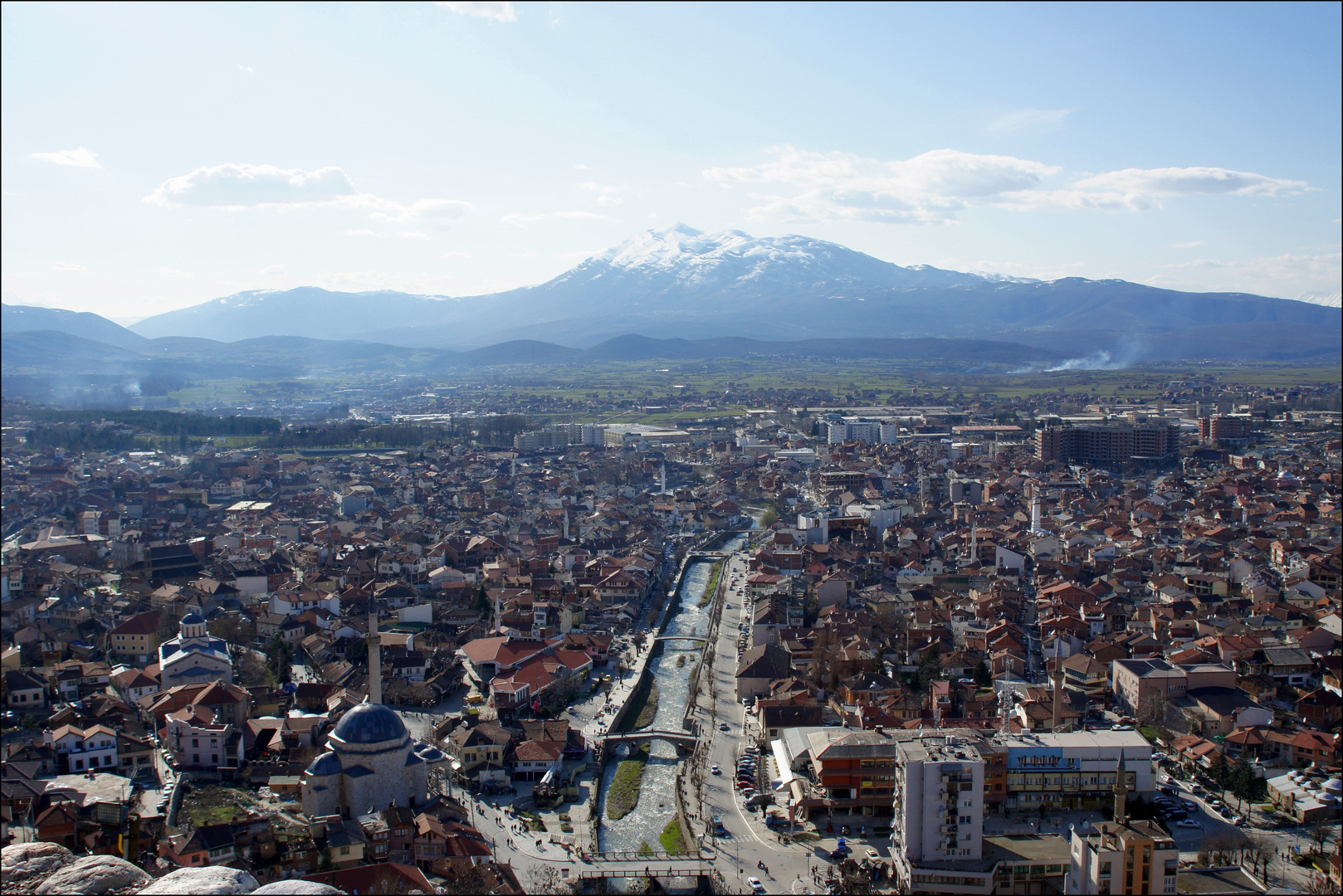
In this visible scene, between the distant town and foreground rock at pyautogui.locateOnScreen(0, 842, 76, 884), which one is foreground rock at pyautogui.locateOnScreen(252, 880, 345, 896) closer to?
the distant town

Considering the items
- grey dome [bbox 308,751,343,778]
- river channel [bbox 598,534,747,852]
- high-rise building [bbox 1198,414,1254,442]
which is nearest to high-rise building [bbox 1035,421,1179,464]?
high-rise building [bbox 1198,414,1254,442]

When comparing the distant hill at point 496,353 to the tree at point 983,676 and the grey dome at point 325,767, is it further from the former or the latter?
the grey dome at point 325,767

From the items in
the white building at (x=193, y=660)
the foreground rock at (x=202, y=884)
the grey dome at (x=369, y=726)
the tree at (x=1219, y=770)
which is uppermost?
the foreground rock at (x=202, y=884)

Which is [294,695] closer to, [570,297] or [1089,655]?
[1089,655]

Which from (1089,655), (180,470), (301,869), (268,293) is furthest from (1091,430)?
(268,293)

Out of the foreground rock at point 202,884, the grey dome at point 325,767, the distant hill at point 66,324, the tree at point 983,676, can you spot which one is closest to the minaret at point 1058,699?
the tree at point 983,676

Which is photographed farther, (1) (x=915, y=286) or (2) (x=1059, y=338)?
(1) (x=915, y=286)
